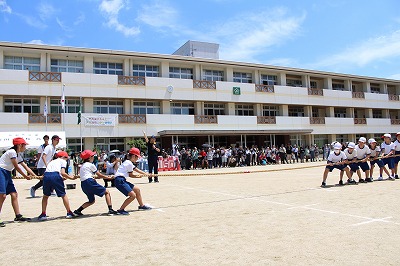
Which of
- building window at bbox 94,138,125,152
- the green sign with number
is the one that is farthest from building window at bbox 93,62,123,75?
the green sign with number

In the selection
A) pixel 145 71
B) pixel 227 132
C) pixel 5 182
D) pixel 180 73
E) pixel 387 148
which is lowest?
pixel 5 182

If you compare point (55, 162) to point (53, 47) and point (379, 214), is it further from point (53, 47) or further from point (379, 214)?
point (53, 47)

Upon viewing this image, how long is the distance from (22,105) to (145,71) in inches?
421

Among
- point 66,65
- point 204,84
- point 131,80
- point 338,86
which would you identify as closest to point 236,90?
point 204,84

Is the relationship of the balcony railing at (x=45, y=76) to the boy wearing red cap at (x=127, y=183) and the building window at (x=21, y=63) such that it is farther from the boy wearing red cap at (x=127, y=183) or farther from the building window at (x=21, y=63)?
the boy wearing red cap at (x=127, y=183)

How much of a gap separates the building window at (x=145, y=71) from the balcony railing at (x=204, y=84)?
3693 millimetres

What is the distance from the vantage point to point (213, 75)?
113ft

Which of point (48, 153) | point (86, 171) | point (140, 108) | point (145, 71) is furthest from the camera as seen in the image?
point (145, 71)

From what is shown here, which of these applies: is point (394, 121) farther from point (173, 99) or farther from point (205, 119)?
point (173, 99)

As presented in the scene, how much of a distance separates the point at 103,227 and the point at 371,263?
4386mm

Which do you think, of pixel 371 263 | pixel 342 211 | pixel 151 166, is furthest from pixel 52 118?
pixel 371 263

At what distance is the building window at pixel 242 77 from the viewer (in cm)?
3550

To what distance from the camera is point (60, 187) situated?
7.01m

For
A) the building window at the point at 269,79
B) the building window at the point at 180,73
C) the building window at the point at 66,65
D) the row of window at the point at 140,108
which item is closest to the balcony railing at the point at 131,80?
the row of window at the point at 140,108
